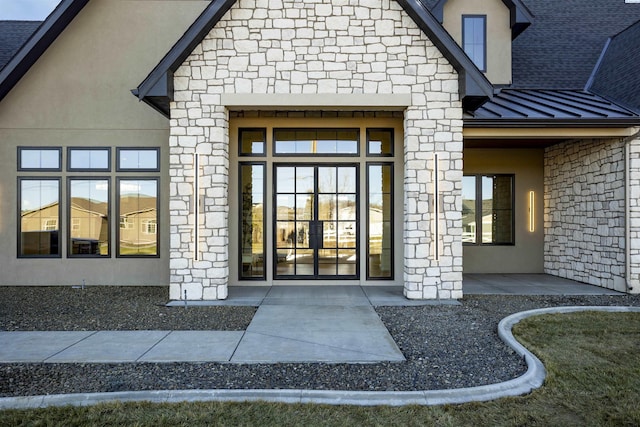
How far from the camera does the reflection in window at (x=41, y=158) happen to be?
9531 mm

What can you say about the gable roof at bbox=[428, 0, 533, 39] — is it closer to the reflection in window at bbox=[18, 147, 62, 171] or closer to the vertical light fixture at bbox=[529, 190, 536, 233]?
the vertical light fixture at bbox=[529, 190, 536, 233]

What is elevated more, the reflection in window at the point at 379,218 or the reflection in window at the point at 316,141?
the reflection in window at the point at 316,141

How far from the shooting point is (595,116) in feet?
26.1

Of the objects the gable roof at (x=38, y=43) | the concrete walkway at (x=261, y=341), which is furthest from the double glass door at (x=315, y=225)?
the gable roof at (x=38, y=43)

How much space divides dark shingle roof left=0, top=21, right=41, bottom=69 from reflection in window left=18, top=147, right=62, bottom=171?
3088 mm

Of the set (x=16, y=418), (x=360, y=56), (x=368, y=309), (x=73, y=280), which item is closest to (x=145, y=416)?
(x=16, y=418)

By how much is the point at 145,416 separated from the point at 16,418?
3.49 feet

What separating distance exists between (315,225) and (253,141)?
241 cm

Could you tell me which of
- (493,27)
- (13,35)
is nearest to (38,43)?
(13,35)

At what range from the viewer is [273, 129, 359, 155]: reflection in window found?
357 inches

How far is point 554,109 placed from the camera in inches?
333

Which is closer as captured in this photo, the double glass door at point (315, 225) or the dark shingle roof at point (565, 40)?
the double glass door at point (315, 225)

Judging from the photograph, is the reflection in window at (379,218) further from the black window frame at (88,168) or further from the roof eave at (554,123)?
the black window frame at (88,168)

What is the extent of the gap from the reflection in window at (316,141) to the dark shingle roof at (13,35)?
7.99 metres
